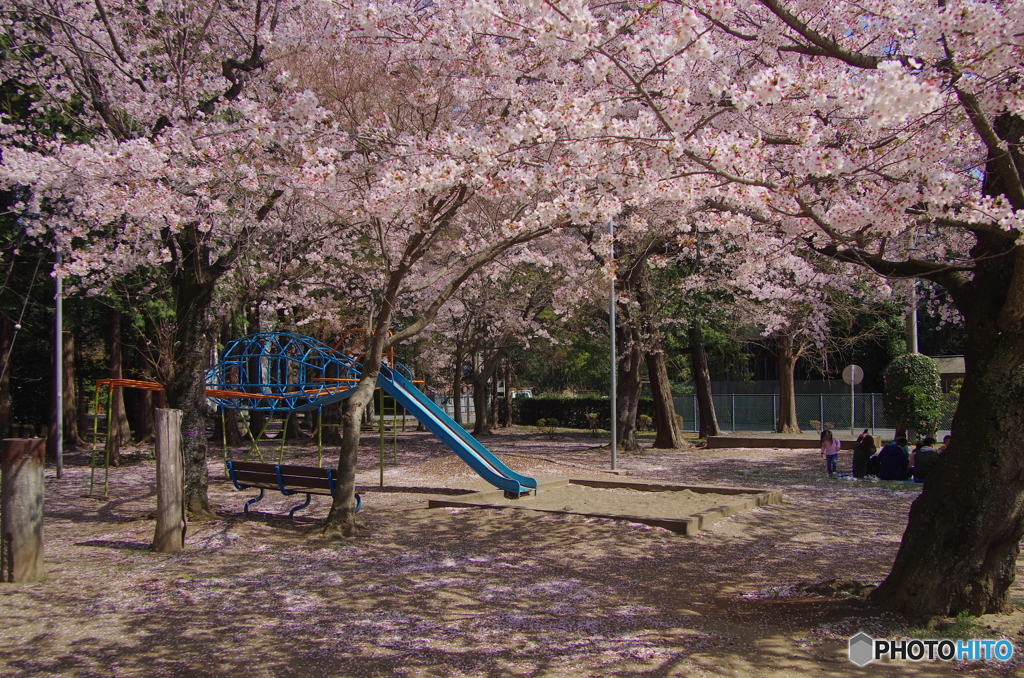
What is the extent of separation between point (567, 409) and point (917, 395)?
22.2m

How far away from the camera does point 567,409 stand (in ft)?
122

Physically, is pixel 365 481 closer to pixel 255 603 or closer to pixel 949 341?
pixel 255 603

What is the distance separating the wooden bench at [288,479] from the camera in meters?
9.52

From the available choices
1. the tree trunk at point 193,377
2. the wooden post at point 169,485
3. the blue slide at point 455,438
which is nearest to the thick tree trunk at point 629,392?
the blue slide at point 455,438

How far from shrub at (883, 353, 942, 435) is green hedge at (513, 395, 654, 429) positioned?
18430mm

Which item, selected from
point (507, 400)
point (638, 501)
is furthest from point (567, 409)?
point (638, 501)

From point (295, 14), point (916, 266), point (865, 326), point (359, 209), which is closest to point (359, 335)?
point (295, 14)

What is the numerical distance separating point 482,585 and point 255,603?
1.89 metres

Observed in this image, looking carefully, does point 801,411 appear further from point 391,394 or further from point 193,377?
point 193,377

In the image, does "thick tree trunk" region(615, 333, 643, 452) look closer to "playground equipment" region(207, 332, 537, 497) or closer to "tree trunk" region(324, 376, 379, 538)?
"playground equipment" region(207, 332, 537, 497)

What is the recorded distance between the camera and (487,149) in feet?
21.0

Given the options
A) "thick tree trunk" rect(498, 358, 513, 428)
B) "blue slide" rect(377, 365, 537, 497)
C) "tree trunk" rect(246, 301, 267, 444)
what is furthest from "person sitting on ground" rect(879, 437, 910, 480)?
"thick tree trunk" rect(498, 358, 513, 428)

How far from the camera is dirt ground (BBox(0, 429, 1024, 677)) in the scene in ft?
15.5

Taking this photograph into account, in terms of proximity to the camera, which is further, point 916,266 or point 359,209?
point 359,209
